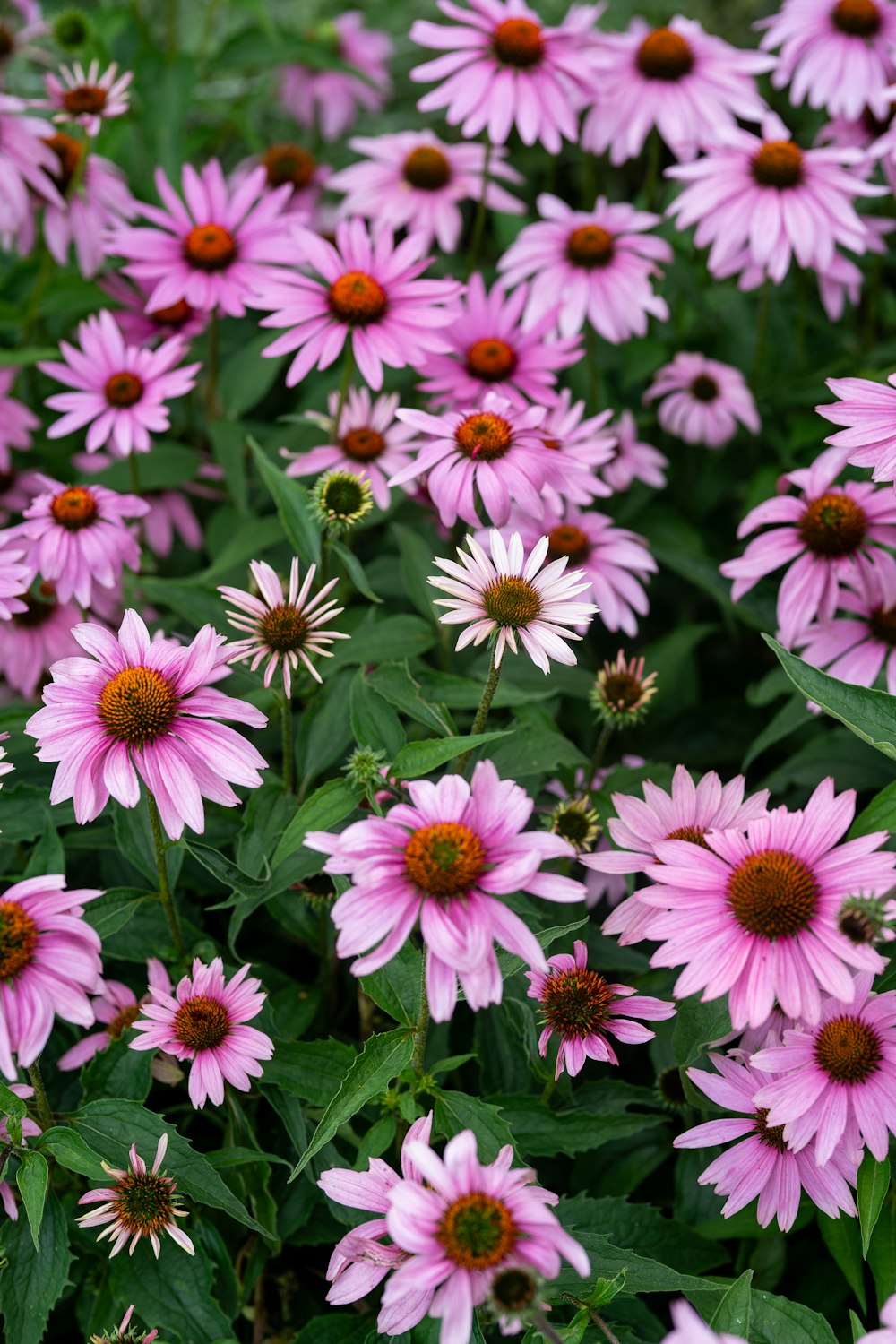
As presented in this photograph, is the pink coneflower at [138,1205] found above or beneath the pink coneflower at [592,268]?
beneath

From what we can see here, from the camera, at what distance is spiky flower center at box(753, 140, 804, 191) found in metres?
2.04

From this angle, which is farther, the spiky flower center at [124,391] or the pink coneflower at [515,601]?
the spiky flower center at [124,391]

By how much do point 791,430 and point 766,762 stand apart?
59 centimetres

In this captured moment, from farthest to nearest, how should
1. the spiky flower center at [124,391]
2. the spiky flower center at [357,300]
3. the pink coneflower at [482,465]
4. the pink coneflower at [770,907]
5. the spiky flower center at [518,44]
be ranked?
the spiky flower center at [518,44]
the spiky flower center at [124,391]
the spiky flower center at [357,300]
the pink coneflower at [482,465]
the pink coneflower at [770,907]

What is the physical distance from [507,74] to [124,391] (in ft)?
2.79

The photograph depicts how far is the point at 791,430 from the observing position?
2232 mm

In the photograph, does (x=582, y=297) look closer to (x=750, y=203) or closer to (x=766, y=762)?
(x=750, y=203)

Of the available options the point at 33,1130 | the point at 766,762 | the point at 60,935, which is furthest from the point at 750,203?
the point at 33,1130

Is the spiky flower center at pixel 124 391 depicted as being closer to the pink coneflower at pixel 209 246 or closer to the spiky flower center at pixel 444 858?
the pink coneflower at pixel 209 246

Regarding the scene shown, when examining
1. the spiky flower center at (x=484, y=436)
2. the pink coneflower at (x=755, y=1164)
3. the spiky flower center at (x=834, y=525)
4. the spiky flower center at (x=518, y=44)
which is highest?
the spiky flower center at (x=518, y=44)

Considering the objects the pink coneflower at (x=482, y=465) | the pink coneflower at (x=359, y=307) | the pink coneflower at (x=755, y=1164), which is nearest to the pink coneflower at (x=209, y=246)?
the pink coneflower at (x=359, y=307)

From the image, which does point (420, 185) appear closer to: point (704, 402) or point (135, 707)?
point (704, 402)

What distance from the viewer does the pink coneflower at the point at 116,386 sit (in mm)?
1818

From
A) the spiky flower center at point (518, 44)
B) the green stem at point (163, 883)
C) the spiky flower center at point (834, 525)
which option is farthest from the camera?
the spiky flower center at point (518, 44)
